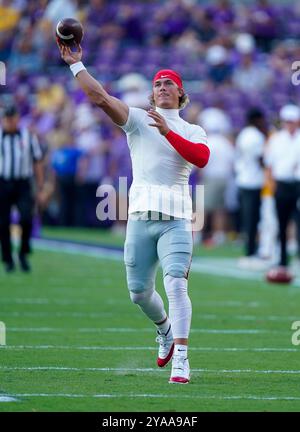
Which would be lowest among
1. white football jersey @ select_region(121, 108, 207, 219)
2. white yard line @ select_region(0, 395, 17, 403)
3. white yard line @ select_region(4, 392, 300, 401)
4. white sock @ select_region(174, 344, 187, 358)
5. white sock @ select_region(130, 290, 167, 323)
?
white yard line @ select_region(0, 395, 17, 403)

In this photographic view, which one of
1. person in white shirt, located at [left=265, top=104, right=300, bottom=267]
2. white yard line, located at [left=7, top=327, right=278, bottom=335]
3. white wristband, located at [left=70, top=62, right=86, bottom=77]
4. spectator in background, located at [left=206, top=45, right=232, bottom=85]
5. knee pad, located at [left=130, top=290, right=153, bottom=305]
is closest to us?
white wristband, located at [left=70, top=62, right=86, bottom=77]

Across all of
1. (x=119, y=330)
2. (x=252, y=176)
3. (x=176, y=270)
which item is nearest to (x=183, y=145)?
(x=176, y=270)

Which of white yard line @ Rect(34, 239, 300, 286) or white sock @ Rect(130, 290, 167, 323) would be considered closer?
white sock @ Rect(130, 290, 167, 323)

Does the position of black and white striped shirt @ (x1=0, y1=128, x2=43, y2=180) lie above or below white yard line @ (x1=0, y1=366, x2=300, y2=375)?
above

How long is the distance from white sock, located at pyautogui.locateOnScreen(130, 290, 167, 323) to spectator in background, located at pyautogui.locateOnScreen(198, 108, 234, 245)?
39.8ft

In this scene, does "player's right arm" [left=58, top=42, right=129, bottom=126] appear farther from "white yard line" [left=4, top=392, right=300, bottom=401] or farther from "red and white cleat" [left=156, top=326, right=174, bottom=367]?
"white yard line" [left=4, top=392, right=300, bottom=401]

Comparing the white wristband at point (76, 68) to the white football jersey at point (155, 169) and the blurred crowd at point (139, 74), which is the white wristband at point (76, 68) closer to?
the white football jersey at point (155, 169)

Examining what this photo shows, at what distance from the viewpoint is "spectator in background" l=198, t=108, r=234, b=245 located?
20.7m

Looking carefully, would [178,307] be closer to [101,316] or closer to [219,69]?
[101,316]

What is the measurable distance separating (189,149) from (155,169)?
0.28 m

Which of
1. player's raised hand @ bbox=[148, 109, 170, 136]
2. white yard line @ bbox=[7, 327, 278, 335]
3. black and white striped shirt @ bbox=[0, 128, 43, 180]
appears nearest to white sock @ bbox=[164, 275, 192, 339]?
player's raised hand @ bbox=[148, 109, 170, 136]

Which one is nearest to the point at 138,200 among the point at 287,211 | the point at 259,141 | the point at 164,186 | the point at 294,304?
the point at 164,186

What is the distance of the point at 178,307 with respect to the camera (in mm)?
7766

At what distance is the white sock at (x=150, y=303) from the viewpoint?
8.12 metres
